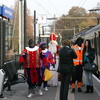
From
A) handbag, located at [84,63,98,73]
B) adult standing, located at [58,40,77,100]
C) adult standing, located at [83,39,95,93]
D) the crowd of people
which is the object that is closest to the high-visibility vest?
the crowd of people

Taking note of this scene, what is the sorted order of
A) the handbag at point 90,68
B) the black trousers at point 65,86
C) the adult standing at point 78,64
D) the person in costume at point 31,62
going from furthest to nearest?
the adult standing at point 78,64 < the handbag at point 90,68 < the person in costume at point 31,62 < the black trousers at point 65,86

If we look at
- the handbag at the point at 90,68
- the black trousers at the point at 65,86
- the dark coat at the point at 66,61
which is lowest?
the black trousers at the point at 65,86

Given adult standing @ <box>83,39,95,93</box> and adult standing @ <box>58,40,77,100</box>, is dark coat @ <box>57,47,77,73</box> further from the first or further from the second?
adult standing @ <box>83,39,95,93</box>

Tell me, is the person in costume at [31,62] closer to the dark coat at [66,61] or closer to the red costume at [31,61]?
the red costume at [31,61]

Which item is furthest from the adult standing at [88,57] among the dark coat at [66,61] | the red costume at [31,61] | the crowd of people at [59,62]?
the dark coat at [66,61]

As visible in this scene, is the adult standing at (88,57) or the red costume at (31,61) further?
the adult standing at (88,57)

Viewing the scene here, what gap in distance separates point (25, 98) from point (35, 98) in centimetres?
28

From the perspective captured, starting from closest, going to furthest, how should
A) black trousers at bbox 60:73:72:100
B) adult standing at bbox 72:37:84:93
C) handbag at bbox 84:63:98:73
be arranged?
black trousers at bbox 60:73:72:100 < handbag at bbox 84:63:98:73 < adult standing at bbox 72:37:84:93

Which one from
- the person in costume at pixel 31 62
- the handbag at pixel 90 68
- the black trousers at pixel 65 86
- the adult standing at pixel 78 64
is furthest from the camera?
the adult standing at pixel 78 64

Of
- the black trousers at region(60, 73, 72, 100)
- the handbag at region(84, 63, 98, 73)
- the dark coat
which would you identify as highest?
the dark coat

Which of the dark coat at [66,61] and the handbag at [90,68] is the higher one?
the dark coat at [66,61]

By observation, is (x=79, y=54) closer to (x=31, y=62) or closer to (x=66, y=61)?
(x=31, y=62)

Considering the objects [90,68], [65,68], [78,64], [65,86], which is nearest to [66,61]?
[65,68]

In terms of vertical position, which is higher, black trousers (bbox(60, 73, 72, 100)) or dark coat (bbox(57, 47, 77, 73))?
dark coat (bbox(57, 47, 77, 73))
